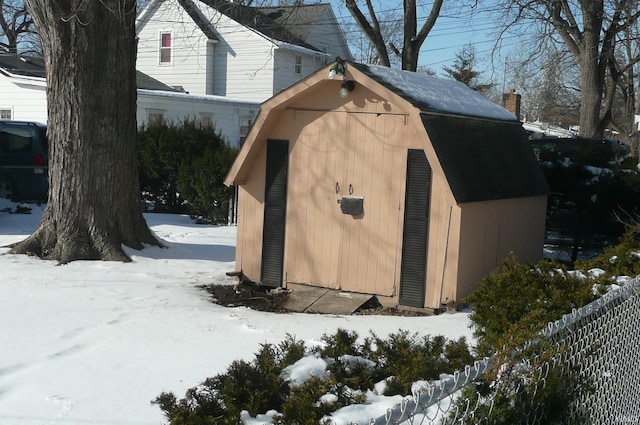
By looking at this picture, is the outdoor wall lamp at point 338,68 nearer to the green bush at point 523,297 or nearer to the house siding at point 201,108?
the green bush at point 523,297

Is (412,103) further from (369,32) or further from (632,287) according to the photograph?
(369,32)

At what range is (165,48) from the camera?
3491 cm

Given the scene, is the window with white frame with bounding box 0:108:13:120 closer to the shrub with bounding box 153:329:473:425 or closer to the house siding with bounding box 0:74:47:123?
the house siding with bounding box 0:74:47:123

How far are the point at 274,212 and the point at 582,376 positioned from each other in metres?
7.03

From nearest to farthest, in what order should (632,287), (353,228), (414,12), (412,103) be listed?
(632,287), (412,103), (353,228), (414,12)

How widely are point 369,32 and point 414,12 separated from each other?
1.42 metres

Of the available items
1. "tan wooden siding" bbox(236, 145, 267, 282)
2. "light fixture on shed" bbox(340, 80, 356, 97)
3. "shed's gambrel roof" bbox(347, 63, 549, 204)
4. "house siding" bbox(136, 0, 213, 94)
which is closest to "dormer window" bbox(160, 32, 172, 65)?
"house siding" bbox(136, 0, 213, 94)

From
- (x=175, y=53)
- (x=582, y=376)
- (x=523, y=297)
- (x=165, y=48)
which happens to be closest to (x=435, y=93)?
(x=523, y=297)

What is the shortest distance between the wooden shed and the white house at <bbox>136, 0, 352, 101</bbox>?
22081 millimetres

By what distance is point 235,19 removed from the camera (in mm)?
32062

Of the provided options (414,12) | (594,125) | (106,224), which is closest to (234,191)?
(106,224)

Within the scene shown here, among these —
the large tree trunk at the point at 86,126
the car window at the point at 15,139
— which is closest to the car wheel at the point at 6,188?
the car window at the point at 15,139

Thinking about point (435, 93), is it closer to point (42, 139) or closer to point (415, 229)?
point (415, 229)

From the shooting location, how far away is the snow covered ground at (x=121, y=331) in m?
6.04
